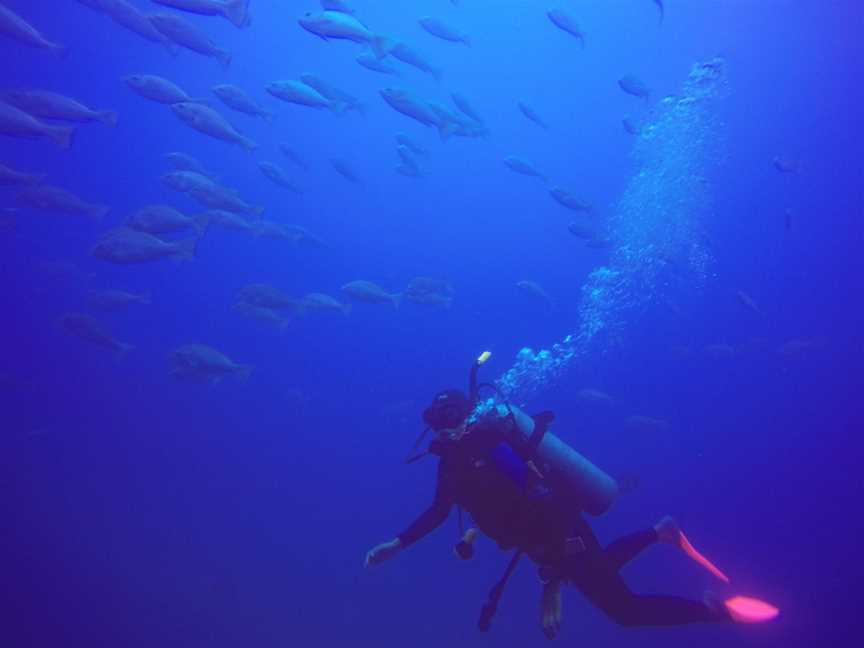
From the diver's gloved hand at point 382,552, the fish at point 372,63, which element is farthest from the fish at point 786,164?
the diver's gloved hand at point 382,552

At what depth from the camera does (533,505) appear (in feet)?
11.6

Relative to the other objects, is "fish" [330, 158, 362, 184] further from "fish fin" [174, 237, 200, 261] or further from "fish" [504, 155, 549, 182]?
"fish fin" [174, 237, 200, 261]

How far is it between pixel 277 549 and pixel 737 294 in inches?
440

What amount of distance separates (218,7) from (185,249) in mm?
3159

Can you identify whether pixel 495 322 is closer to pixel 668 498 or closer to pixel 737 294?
pixel 668 498

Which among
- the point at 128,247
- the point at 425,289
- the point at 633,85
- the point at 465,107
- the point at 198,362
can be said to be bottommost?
the point at 198,362

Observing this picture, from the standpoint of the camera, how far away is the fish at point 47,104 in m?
7.55

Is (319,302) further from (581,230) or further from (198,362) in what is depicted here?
(581,230)

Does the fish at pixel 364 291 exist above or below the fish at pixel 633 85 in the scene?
below

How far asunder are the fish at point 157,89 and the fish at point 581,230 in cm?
711

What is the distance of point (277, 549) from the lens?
12891mm

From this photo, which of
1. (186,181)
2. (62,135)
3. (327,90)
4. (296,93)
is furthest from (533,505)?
(327,90)

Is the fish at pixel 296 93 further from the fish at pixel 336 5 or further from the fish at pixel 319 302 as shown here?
the fish at pixel 319 302

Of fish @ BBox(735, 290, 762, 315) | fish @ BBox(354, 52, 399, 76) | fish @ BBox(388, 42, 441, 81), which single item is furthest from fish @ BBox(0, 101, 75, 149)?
fish @ BBox(735, 290, 762, 315)
